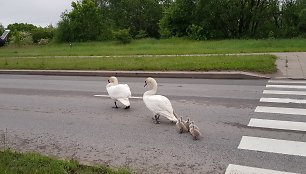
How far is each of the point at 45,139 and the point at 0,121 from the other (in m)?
2.17

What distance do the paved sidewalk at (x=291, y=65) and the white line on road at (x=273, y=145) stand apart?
6.89m

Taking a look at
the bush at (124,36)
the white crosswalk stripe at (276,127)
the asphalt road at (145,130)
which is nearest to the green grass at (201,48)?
the bush at (124,36)

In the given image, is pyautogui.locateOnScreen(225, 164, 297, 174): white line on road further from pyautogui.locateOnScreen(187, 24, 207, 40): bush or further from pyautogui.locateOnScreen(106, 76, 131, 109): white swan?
pyautogui.locateOnScreen(187, 24, 207, 40): bush

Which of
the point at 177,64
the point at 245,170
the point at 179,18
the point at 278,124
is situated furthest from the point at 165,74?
the point at 179,18

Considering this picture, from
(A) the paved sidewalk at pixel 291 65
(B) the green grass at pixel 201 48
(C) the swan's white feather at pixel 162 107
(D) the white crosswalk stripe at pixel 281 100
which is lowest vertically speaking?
(D) the white crosswalk stripe at pixel 281 100

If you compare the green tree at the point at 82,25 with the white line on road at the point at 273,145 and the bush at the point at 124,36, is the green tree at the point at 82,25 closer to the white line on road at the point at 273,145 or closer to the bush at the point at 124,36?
the bush at the point at 124,36

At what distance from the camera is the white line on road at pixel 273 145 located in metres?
5.55

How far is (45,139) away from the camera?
22.1ft

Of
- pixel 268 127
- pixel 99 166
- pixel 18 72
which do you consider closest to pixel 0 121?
pixel 99 166

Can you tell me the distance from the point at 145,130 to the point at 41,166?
2402 millimetres

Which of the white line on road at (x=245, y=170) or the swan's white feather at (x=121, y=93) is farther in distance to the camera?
the swan's white feather at (x=121, y=93)

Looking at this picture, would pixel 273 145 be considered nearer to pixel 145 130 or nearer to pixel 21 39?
pixel 145 130

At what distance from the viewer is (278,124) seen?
22.6ft

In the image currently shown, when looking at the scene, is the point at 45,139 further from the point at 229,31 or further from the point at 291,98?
the point at 229,31
